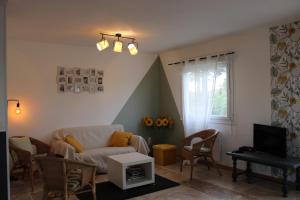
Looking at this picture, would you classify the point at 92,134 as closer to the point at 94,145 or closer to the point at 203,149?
the point at 94,145

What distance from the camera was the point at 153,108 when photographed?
6090 millimetres

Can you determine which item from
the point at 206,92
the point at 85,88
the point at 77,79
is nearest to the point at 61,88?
the point at 77,79

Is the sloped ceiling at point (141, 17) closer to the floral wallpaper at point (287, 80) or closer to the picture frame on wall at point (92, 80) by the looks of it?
the floral wallpaper at point (287, 80)

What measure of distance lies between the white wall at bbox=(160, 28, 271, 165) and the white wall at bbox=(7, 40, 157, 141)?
1986 millimetres

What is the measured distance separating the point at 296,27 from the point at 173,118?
2.99 metres

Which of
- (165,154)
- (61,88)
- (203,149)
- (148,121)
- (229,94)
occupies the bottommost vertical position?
(165,154)

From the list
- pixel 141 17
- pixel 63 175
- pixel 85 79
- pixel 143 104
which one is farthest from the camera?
pixel 143 104

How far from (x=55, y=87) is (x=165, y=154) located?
2.45 meters

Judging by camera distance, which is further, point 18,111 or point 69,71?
point 69,71

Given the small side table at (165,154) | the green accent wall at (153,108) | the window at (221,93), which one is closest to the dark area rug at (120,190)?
the small side table at (165,154)

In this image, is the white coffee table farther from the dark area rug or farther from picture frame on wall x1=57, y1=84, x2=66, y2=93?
picture frame on wall x1=57, y1=84, x2=66, y2=93

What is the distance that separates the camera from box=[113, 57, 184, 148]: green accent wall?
570 cm

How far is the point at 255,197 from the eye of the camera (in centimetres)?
337

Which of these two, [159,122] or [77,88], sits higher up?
[77,88]
